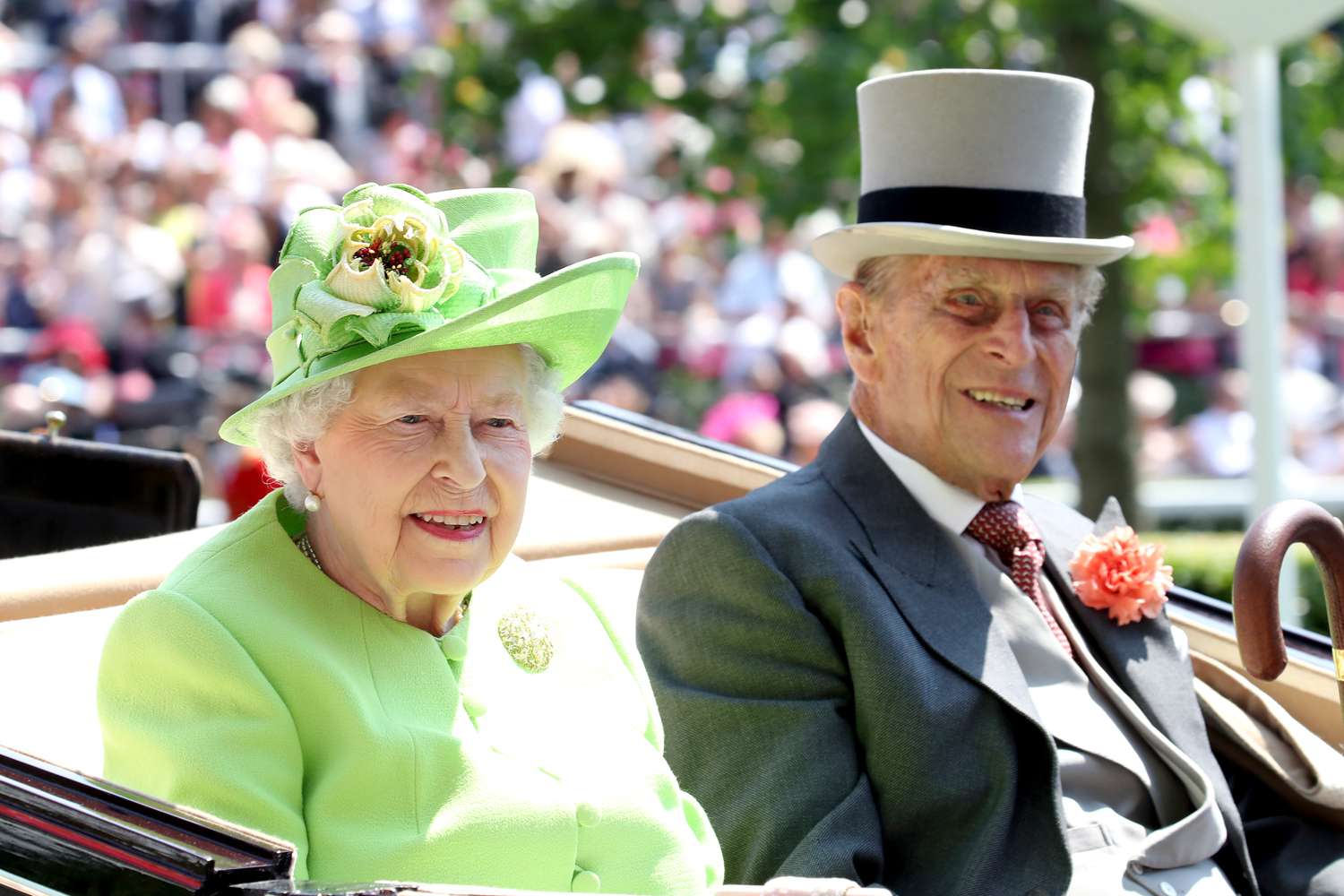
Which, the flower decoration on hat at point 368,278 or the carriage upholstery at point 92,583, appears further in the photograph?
the carriage upholstery at point 92,583

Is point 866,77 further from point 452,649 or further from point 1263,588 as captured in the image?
point 452,649

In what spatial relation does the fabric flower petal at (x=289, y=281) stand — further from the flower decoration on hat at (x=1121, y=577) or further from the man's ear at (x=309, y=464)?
the flower decoration on hat at (x=1121, y=577)

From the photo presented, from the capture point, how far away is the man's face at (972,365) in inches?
114

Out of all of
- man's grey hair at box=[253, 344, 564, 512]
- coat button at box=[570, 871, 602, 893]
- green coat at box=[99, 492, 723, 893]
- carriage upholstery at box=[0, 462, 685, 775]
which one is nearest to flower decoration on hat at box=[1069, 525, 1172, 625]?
carriage upholstery at box=[0, 462, 685, 775]

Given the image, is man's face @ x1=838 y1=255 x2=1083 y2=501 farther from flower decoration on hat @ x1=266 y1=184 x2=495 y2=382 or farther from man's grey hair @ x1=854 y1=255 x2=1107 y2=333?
flower decoration on hat @ x1=266 y1=184 x2=495 y2=382

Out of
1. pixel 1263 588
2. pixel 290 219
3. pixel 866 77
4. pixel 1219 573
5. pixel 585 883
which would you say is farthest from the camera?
pixel 290 219

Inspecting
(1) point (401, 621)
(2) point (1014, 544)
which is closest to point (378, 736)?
(1) point (401, 621)

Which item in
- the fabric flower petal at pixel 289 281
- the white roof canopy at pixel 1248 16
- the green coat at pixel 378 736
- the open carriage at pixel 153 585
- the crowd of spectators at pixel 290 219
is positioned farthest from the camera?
the crowd of spectators at pixel 290 219

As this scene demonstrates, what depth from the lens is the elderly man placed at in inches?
101

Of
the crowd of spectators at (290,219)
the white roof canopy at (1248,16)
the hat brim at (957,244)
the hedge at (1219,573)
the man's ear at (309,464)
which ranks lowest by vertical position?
the hedge at (1219,573)

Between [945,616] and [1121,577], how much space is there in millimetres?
403

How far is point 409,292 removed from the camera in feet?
7.02

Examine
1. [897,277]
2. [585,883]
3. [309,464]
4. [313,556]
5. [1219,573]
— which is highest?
[897,277]

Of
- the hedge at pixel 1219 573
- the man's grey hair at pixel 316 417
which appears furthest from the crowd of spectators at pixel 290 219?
the man's grey hair at pixel 316 417
